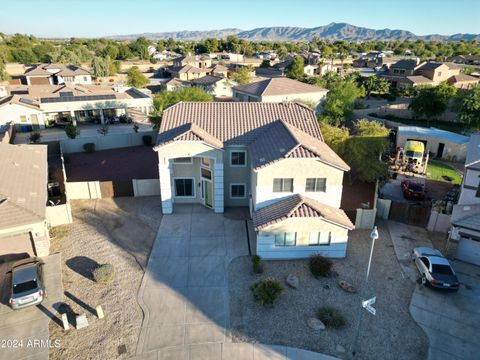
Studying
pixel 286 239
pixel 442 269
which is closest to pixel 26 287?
pixel 286 239

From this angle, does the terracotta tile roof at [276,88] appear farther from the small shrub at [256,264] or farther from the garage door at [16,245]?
the garage door at [16,245]

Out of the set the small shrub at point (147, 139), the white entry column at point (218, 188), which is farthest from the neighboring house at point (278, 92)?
the white entry column at point (218, 188)

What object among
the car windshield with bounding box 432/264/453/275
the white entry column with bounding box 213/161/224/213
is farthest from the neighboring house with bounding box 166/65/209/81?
the car windshield with bounding box 432/264/453/275

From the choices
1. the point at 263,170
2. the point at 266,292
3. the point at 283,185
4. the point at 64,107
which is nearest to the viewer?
the point at 266,292

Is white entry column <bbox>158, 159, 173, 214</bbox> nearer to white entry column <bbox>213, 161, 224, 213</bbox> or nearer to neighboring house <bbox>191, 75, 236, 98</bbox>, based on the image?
white entry column <bbox>213, 161, 224, 213</bbox>

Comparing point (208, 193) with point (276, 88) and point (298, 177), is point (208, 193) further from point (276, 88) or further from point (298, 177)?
point (276, 88)

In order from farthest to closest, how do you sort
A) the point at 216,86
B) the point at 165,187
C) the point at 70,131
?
1. the point at 216,86
2. the point at 70,131
3. the point at 165,187

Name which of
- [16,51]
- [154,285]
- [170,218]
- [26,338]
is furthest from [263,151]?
[16,51]
